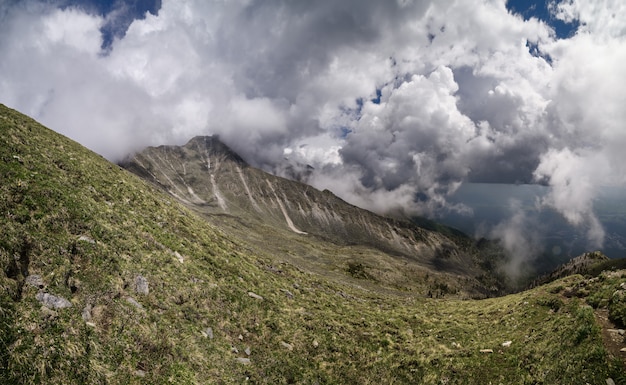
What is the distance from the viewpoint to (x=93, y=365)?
1314 cm

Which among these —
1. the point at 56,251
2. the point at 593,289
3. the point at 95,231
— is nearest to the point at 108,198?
the point at 95,231

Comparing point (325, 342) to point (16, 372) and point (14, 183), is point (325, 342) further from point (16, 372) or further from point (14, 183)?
point (14, 183)

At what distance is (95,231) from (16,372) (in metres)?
12.6

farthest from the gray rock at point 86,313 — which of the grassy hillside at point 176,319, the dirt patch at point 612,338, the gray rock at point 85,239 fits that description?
the dirt patch at point 612,338

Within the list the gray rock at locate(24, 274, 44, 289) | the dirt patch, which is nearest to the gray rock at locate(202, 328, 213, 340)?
the gray rock at locate(24, 274, 44, 289)

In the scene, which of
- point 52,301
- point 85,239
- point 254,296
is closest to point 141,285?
point 85,239

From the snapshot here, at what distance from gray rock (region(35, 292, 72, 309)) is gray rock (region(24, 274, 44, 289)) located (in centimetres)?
65

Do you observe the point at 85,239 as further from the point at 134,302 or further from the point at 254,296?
the point at 254,296

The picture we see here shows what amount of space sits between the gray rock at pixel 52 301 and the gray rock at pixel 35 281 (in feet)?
2.13

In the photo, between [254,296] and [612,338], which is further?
[254,296]

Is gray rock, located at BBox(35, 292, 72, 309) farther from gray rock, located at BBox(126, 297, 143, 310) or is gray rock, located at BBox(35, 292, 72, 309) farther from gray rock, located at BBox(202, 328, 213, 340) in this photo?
gray rock, located at BBox(202, 328, 213, 340)

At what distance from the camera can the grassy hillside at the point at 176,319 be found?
1385cm

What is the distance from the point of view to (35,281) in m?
14.7

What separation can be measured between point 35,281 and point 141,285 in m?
6.37
